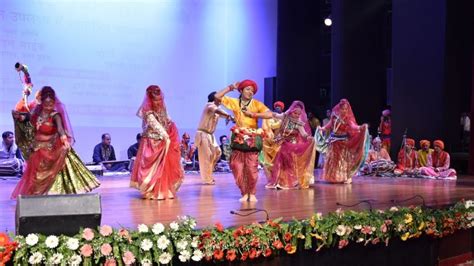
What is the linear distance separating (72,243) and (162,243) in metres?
0.58

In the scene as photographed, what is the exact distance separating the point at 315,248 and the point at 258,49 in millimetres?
9952

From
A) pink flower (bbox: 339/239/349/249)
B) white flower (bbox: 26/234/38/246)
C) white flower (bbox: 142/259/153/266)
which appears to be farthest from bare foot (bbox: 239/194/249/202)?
white flower (bbox: 26/234/38/246)

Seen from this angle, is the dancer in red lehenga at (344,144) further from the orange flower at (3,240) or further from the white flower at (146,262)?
the orange flower at (3,240)

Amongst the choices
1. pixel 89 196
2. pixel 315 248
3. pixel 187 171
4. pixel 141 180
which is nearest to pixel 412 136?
pixel 187 171

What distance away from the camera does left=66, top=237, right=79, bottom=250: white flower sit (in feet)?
11.0

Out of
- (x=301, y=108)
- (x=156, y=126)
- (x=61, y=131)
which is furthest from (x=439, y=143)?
(x=61, y=131)

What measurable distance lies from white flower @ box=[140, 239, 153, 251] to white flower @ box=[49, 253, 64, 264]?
502mm

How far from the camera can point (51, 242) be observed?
332cm

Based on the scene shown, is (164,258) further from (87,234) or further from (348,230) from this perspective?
(348,230)

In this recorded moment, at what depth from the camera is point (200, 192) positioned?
7215 mm

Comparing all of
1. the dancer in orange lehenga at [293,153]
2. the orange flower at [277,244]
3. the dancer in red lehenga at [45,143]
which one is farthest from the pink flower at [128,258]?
the dancer in orange lehenga at [293,153]

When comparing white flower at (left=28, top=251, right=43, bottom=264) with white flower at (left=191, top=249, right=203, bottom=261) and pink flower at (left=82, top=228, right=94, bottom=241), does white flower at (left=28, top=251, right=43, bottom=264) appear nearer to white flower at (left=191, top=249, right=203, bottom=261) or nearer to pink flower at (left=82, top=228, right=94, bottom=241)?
pink flower at (left=82, top=228, right=94, bottom=241)

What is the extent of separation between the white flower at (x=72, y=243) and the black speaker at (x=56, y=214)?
0.11m

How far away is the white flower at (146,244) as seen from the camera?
3609 millimetres
